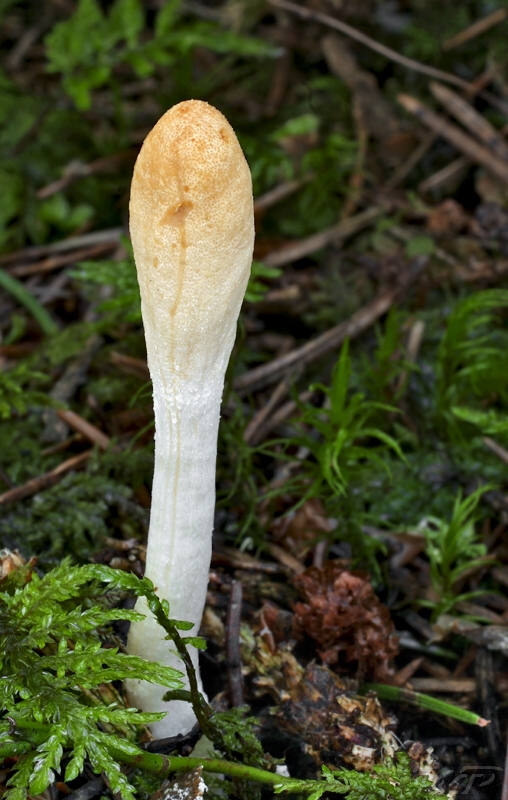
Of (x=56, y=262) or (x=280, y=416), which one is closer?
(x=280, y=416)

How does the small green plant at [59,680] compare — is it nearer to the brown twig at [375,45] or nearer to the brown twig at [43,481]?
the brown twig at [43,481]

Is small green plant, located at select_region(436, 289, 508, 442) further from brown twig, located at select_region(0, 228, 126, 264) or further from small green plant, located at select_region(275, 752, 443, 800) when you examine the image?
brown twig, located at select_region(0, 228, 126, 264)

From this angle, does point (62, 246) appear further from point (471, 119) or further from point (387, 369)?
point (471, 119)

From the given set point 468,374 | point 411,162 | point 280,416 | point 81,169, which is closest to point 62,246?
point 81,169

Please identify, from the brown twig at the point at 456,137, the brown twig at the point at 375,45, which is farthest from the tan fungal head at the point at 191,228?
the brown twig at the point at 375,45

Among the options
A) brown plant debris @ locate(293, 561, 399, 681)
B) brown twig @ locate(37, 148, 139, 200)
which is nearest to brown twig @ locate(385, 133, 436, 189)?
brown twig @ locate(37, 148, 139, 200)

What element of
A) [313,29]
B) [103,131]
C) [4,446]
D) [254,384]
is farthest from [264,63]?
[4,446]
